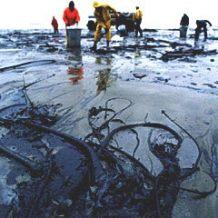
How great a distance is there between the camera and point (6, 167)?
10.3 ft

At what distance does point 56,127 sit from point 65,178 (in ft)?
4.35

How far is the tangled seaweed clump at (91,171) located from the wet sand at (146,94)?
0.41 feet

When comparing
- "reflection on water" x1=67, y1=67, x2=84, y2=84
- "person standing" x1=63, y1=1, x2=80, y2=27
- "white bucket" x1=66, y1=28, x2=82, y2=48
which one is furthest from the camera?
"person standing" x1=63, y1=1, x2=80, y2=27

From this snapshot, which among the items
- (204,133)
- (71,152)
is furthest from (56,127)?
(204,133)

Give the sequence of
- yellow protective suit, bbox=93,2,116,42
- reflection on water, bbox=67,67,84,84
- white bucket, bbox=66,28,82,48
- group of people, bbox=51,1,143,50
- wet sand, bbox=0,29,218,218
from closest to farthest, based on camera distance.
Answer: wet sand, bbox=0,29,218,218, reflection on water, bbox=67,67,84,84, yellow protective suit, bbox=93,2,116,42, group of people, bbox=51,1,143,50, white bucket, bbox=66,28,82,48

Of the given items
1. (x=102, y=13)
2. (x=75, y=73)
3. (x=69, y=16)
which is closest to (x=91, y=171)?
(x=75, y=73)

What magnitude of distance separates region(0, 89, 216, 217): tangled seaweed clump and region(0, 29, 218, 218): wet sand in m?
0.13

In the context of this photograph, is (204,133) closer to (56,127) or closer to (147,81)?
(56,127)

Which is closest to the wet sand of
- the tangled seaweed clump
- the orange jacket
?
the tangled seaweed clump

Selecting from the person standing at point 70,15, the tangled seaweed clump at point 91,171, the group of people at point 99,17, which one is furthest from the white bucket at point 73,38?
the tangled seaweed clump at point 91,171

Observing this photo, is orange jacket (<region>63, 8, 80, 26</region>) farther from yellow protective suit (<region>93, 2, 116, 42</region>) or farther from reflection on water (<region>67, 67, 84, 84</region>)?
reflection on water (<region>67, 67, 84, 84</region>)

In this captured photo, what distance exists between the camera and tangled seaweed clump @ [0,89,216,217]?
8.35 feet

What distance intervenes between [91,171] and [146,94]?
292 centimetres

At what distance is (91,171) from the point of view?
117 inches
